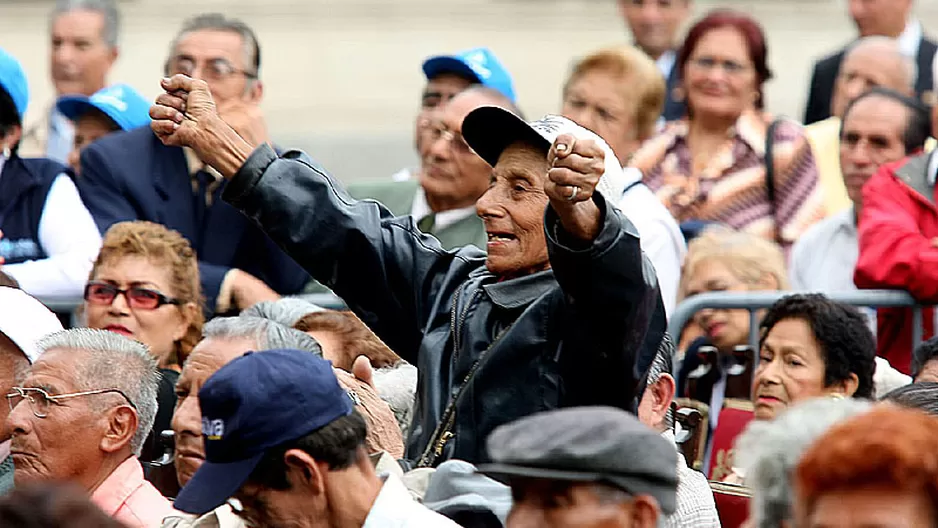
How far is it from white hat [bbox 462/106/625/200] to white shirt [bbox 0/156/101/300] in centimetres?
286

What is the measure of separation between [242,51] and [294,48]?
28.3 feet

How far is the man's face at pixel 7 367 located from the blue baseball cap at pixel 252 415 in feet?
5.59

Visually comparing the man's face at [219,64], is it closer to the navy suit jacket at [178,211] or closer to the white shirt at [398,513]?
the navy suit jacket at [178,211]

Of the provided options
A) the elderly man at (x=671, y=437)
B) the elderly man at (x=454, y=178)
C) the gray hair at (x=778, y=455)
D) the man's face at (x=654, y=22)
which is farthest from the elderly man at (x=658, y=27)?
the gray hair at (x=778, y=455)

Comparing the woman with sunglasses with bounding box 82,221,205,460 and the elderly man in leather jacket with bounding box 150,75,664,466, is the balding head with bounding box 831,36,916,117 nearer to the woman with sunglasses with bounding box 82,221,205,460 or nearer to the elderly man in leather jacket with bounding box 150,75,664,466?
the woman with sunglasses with bounding box 82,221,205,460

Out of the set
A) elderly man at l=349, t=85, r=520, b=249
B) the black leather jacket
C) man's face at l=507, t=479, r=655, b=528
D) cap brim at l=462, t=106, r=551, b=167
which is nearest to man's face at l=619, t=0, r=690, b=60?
elderly man at l=349, t=85, r=520, b=249

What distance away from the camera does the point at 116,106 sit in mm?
8625

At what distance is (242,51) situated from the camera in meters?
8.09

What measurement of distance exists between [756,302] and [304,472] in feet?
9.72

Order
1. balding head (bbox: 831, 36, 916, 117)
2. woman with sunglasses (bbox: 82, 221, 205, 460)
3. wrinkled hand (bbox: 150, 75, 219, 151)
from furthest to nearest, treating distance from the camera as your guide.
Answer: balding head (bbox: 831, 36, 916, 117) → woman with sunglasses (bbox: 82, 221, 205, 460) → wrinkled hand (bbox: 150, 75, 219, 151)

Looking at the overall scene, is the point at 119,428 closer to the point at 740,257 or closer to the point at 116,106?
the point at 740,257

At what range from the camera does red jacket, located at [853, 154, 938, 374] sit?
7.00m

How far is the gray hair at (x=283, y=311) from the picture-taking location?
6.45m

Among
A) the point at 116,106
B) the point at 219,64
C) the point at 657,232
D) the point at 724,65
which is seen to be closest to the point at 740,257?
the point at 657,232
